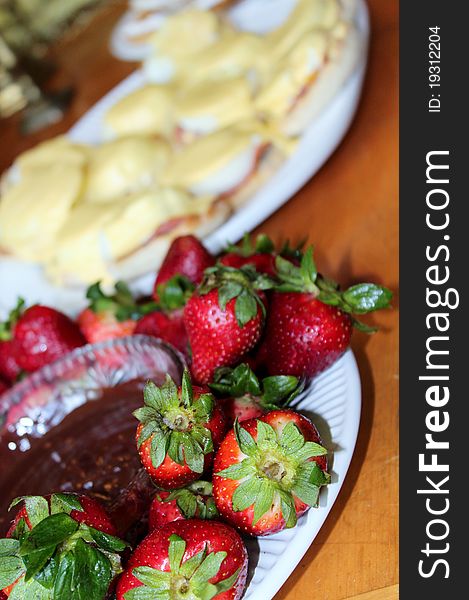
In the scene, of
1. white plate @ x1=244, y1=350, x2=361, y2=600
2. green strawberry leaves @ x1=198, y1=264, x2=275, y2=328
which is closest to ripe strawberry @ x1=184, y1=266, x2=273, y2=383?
green strawberry leaves @ x1=198, y1=264, x2=275, y2=328

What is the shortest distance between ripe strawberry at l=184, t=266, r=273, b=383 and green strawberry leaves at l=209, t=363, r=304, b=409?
4 cm

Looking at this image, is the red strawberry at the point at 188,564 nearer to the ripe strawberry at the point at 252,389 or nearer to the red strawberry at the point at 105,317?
the ripe strawberry at the point at 252,389

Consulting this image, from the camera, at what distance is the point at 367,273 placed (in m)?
1.26

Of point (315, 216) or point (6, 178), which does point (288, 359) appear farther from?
point (6, 178)

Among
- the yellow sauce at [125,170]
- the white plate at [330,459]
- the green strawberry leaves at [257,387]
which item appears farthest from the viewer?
the yellow sauce at [125,170]

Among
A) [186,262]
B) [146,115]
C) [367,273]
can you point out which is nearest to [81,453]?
[186,262]

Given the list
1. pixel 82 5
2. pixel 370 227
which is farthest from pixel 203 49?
pixel 82 5

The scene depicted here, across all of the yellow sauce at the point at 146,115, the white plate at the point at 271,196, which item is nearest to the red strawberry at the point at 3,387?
the white plate at the point at 271,196

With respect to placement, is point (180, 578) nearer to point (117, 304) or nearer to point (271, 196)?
point (117, 304)

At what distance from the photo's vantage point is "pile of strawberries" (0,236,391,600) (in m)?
0.69

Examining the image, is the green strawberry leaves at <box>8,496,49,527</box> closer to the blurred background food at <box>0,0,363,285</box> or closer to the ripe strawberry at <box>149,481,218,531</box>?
the ripe strawberry at <box>149,481,218,531</box>

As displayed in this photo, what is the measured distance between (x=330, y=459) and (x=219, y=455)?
17cm

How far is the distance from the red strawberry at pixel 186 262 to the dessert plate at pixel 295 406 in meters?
0.13

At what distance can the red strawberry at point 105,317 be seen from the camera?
1.23m
